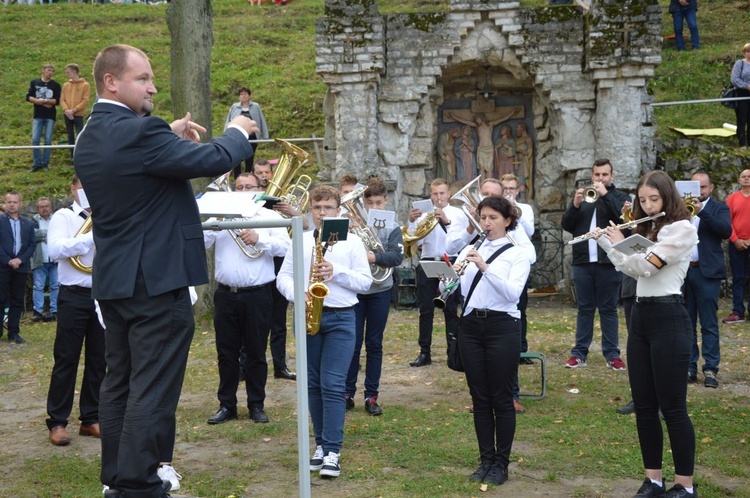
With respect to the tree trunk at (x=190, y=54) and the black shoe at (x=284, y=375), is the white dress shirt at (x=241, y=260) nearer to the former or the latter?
the black shoe at (x=284, y=375)

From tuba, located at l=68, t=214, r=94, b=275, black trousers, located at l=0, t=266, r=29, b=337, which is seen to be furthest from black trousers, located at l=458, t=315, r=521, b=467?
black trousers, located at l=0, t=266, r=29, b=337

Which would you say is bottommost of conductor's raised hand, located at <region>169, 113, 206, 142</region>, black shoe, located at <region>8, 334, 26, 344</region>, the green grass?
black shoe, located at <region>8, 334, 26, 344</region>

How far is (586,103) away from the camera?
15.4m

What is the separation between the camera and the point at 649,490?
5.98 metres

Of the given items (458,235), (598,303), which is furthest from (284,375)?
(598,303)

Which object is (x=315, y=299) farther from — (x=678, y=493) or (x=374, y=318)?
(x=678, y=493)

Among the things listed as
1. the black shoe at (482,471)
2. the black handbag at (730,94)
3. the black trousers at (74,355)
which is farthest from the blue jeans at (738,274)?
the black trousers at (74,355)

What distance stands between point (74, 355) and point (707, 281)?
6.09 meters

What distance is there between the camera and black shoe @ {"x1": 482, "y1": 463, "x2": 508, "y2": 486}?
634 centimetres

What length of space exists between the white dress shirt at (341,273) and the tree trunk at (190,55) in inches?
244

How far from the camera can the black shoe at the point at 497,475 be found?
250 inches

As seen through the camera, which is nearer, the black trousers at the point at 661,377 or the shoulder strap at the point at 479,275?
the black trousers at the point at 661,377

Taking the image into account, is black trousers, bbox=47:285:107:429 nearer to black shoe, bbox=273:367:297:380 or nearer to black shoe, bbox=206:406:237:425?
black shoe, bbox=206:406:237:425

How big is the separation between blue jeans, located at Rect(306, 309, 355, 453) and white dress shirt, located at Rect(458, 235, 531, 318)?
888 millimetres
